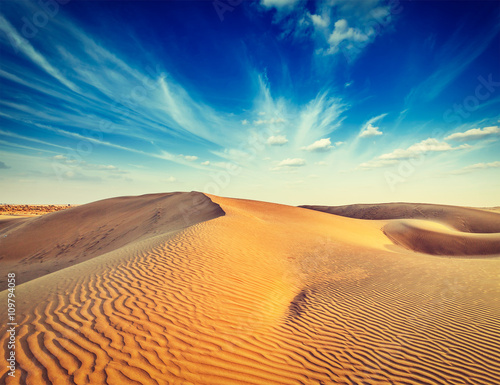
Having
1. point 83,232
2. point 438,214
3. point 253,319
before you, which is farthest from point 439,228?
point 83,232

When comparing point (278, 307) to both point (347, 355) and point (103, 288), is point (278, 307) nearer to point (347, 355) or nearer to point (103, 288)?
point (347, 355)

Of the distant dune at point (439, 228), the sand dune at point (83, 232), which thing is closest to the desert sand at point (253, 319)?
the sand dune at point (83, 232)

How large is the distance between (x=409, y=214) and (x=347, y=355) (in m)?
47.6

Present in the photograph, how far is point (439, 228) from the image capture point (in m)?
24.8

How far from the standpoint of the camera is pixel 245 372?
3361mm

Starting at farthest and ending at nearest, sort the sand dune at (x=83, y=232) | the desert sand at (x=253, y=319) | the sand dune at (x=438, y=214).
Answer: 1. the sand dune at (x=438, y=214)
2. the sand dune at (x=83, y=232)
3. the desert sand at (x=253, y=319)

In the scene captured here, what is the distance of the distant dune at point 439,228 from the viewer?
18.0 metres

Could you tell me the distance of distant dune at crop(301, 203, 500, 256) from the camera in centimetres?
1804

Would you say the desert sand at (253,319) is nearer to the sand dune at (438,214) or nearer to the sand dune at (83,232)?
the sand dune at (83,232)

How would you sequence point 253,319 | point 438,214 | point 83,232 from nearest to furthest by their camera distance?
point 253,319, point 83,232, point 438,214

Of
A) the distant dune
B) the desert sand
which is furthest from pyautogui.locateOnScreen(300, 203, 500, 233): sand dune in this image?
the desert sand

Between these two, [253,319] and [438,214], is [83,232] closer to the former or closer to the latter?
[253,319]

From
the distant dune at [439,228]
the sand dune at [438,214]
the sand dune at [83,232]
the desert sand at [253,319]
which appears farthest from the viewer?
the sand dune at [438,214]

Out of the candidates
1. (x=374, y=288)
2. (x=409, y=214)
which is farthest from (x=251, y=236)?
(x=409, y=214)
